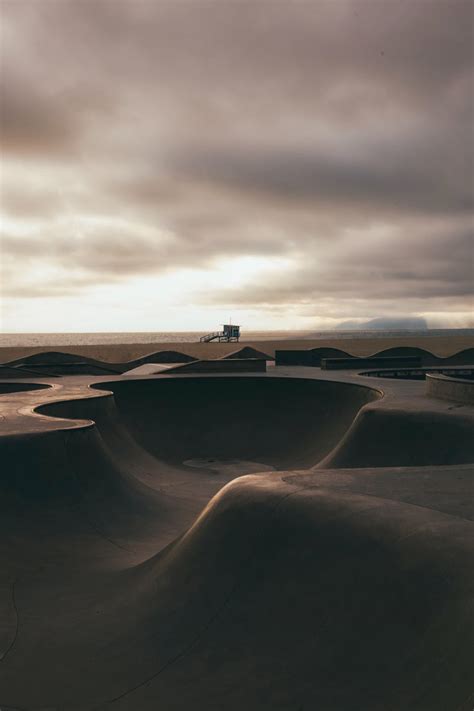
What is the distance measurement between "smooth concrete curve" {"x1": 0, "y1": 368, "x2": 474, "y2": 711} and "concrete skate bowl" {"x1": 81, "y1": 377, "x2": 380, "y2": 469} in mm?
6860

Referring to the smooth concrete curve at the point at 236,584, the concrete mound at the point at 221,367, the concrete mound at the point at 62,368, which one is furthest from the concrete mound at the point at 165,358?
the smooth concrete curve at the point at 236,584

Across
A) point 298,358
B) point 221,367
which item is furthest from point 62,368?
point 298,358

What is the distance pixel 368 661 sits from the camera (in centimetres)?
508

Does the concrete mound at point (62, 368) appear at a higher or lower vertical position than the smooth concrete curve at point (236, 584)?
higher

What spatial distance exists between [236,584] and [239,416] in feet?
56.9

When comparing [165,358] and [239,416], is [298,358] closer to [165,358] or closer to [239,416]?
[165,358]

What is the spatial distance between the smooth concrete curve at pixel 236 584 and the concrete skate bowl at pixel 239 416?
686 centimetres

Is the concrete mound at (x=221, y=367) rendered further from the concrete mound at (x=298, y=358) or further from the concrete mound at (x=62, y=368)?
the concrete mound at (x=298, y=358)

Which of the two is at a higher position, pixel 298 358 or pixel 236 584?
pixel 298 358

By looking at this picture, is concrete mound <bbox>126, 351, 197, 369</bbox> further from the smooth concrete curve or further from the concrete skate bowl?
the smooth concrete curve

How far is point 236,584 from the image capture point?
705 centimetres

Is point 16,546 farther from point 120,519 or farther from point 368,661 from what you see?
point 368,661

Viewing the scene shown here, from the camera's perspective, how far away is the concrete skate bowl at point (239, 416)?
21938 mm

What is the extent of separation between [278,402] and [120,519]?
13193mm
